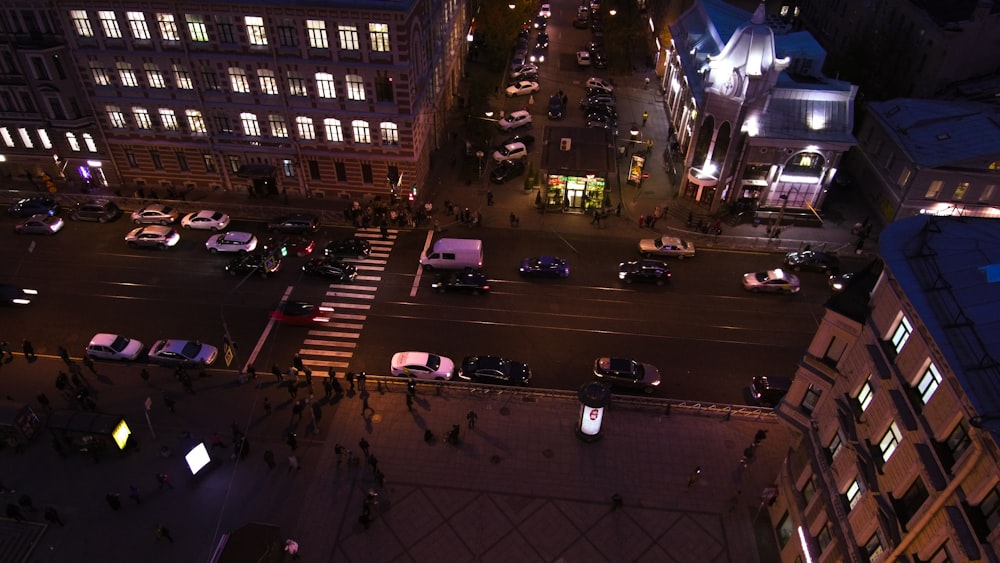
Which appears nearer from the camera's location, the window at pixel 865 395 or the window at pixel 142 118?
the window at pixel 865 395

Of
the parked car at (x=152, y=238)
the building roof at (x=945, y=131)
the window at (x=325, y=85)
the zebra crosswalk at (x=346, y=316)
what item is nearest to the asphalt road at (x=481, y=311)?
the zebra crosswalk at (x=346, y=316)

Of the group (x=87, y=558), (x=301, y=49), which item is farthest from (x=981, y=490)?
(x=301, y=49)

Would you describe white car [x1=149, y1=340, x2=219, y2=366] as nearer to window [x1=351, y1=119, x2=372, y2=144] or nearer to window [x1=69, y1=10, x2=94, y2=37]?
window [x1=351, y1=119, x2=372, y2=144]

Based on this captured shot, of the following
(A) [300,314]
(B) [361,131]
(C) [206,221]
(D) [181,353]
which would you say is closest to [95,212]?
(C) [206,221]

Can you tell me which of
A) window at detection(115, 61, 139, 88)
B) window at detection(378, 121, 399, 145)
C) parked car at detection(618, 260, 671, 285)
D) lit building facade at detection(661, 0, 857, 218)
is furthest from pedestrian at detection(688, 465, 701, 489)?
window at detection(115, 61, 139, 88)

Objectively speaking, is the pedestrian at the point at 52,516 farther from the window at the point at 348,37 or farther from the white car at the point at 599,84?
the white car at the point at 599,84

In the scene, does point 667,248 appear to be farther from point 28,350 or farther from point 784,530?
point 28,350
